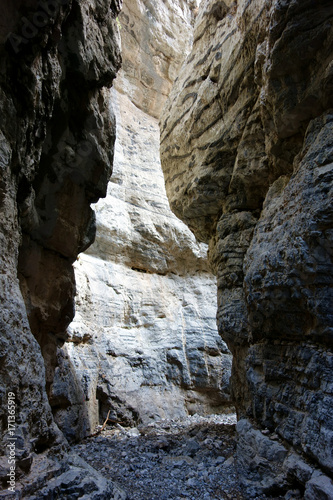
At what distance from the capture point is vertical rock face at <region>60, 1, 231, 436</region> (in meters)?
9.79

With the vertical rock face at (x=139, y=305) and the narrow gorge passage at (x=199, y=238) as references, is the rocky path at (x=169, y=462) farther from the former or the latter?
the vertical rock face at (x=139, y=305)

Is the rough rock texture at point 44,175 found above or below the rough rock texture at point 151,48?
below

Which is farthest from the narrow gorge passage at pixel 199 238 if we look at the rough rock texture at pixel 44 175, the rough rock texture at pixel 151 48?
the rough rock texture at pixel 151 48

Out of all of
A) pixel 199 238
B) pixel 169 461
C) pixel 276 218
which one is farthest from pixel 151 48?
pixel 169 461

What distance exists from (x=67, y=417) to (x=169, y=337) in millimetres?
5954

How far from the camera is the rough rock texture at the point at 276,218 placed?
13.4ft

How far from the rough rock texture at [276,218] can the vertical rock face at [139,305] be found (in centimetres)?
412

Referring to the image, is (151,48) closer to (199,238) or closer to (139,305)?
(199,238)

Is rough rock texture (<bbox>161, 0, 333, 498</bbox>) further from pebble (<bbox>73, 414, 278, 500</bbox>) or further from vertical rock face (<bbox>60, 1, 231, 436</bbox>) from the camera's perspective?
vertical rock face (<bbox>60, 1, 231, 436</bbox>)

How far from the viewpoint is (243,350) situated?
22.2 ft

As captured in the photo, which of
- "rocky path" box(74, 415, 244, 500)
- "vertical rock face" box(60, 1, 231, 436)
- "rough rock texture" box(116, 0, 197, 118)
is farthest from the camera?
"rough rock texture" box(116, 0, 197, 118)

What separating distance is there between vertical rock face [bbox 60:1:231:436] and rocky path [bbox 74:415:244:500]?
1.11m

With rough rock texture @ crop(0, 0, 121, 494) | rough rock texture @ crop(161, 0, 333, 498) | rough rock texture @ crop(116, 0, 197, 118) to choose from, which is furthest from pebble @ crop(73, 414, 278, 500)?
rough rock texture @ crop(116, 0, 197, 118)

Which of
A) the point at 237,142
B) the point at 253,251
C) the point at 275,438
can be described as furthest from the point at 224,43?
the point at 275,438
